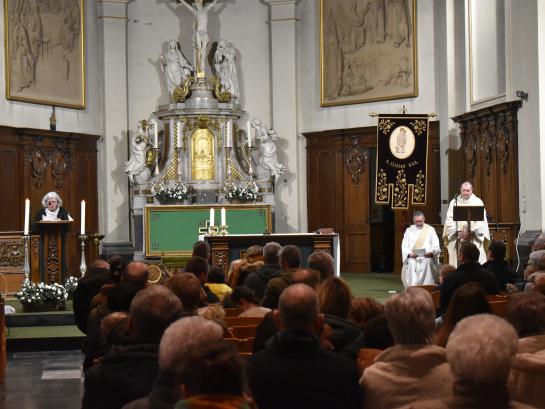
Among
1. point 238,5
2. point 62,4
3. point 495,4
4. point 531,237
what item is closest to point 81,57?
point 62,4

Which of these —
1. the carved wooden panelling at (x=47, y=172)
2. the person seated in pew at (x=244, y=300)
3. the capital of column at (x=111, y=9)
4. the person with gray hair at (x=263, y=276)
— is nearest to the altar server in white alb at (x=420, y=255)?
the person with gray hair at (x=263, y=276)

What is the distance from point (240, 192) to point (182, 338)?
17.5 m

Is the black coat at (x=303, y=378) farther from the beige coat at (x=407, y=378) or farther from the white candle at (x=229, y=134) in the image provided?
the white candle at (x=229, y=134)

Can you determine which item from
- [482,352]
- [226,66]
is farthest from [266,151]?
[482,352]

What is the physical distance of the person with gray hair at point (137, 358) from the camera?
4199mm

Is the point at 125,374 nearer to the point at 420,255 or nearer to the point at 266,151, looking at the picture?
the point at 420,255

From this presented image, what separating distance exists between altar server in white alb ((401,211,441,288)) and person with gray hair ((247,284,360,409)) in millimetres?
11296

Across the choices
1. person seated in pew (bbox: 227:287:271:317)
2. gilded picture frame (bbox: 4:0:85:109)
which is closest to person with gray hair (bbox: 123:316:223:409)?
person seated in pew (bbox: 227:287:271:317)

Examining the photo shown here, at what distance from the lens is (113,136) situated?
73.8 feet

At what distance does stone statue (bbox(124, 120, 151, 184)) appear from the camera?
2134 cm

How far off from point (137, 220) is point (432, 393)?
1740 centimetres

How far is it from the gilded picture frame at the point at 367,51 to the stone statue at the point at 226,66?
2103 mm

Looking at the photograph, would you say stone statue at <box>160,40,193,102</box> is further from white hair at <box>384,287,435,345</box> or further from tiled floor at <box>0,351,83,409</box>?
white hair at <box>384,287,435,345</box>

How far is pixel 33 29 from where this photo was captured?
69.3ft
